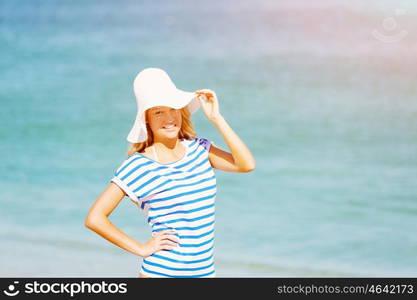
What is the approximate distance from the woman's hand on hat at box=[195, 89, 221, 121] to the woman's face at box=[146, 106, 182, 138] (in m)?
0.11

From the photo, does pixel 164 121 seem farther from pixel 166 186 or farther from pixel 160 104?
pixel 166 186

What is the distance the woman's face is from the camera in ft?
11.7

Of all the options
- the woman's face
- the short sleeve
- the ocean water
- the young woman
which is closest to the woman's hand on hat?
the young woman

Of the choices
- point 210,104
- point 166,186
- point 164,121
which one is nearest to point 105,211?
point 166,186

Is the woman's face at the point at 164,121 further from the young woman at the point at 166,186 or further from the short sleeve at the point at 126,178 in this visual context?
the short sleeve at the point at 126,178

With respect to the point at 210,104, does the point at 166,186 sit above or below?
below

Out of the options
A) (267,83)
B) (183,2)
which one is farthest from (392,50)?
(183,2)

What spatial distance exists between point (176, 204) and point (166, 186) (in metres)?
0.08

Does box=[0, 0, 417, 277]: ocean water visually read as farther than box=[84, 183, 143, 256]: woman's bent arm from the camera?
Yes

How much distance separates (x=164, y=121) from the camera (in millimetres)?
3592

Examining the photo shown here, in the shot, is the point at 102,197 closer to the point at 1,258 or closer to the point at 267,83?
the point at 1,258

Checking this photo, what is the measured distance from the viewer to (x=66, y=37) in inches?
624

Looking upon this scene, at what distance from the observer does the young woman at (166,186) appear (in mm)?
3521

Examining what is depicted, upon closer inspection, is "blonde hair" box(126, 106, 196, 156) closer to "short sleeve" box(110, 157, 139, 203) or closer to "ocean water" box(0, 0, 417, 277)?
"short sleeve" box(110, 157, 139, 203)
